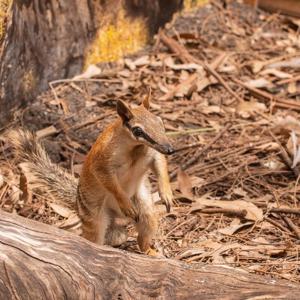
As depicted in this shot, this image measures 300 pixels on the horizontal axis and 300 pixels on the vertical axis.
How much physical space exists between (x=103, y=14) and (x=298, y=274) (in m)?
3.46

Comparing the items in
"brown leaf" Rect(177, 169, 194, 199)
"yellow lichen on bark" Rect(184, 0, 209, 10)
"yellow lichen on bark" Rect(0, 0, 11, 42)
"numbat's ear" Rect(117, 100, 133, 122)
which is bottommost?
"brown leaf" Rect(177, 169, 194, 199)

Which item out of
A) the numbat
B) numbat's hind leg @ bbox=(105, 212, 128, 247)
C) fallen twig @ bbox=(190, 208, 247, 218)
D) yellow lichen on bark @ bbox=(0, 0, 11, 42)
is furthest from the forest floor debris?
yellow lichen on bark @ bbox=(0, 0, 11, 42)

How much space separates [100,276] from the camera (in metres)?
3.07

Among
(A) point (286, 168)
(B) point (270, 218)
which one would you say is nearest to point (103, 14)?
(A) point (286, 168)

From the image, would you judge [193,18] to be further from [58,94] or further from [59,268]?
[59,268]

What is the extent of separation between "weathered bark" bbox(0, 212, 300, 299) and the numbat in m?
0.68

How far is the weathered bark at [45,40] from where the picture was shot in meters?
5.41

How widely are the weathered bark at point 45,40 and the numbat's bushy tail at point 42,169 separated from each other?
1.12 m

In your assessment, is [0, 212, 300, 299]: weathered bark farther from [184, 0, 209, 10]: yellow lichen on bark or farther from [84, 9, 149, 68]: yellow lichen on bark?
[184, 0, 209, 10]: yellow lichen on bark

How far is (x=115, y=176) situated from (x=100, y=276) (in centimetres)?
97

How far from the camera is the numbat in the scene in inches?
146

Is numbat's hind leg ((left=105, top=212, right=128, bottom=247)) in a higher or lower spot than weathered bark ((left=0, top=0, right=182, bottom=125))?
lower

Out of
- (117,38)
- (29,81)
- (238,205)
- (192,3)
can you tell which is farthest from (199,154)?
(192,3)

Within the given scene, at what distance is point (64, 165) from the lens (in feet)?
16.7
